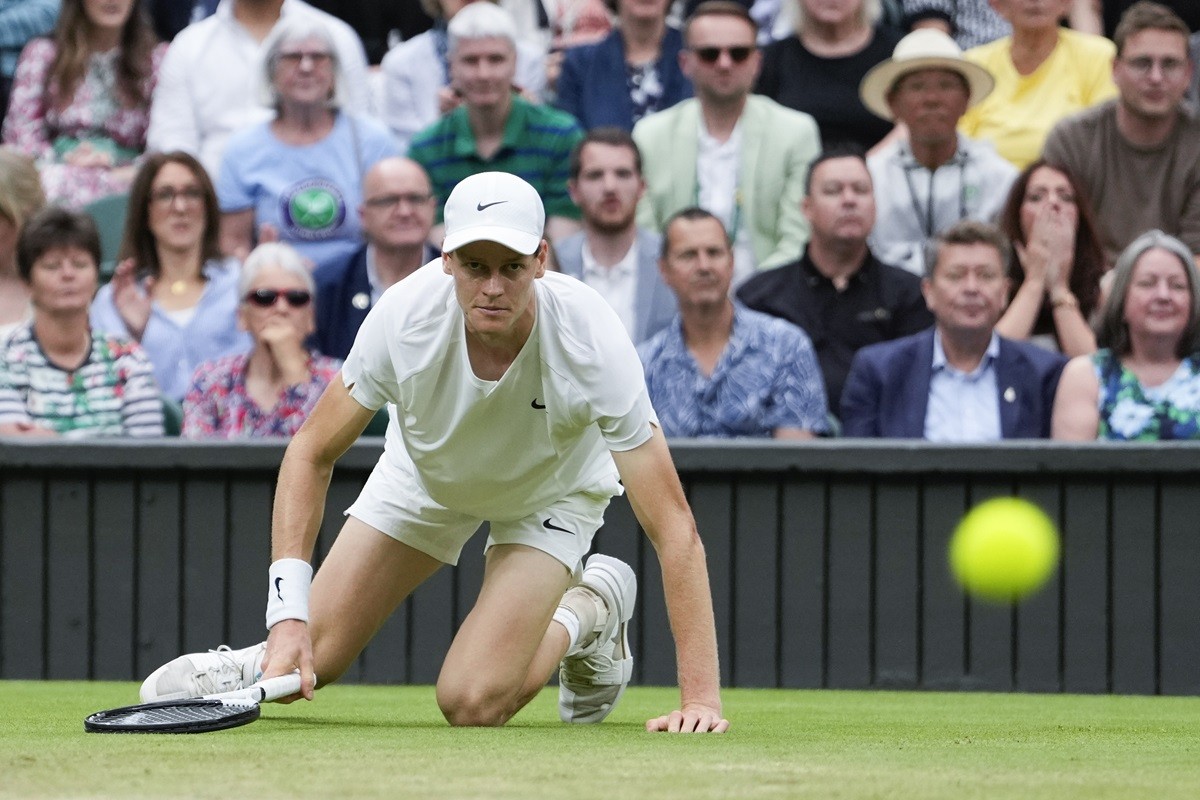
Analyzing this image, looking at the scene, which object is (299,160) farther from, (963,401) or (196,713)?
(196,713)

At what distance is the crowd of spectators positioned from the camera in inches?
306

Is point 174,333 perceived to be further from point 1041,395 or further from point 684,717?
point 684,717

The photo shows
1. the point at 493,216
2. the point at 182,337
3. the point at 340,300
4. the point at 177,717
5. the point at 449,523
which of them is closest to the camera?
the point at 493,216

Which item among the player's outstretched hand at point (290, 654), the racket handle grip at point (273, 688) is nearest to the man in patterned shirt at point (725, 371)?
the player's outstretched hand at point (290, 654)

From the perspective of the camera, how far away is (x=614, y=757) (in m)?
4.06

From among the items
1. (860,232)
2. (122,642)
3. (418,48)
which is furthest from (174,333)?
(860,232)

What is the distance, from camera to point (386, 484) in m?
5.53

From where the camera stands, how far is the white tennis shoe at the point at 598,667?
5.54 m

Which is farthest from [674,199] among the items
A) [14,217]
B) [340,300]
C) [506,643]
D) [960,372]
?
[506,643]

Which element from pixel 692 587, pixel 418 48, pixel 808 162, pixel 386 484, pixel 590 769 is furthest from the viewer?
pixel 418 48

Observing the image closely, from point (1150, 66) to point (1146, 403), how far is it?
6.60 feet

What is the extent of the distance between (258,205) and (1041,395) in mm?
3889

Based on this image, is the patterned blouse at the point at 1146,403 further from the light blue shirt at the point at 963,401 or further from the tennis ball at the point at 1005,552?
the tennis ball at the point at 1005,552

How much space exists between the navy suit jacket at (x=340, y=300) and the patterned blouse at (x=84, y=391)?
0.99m
